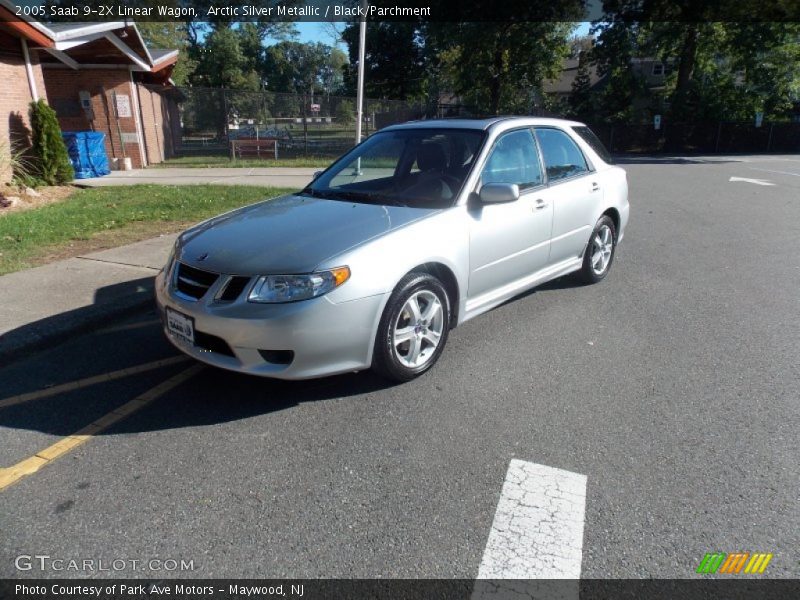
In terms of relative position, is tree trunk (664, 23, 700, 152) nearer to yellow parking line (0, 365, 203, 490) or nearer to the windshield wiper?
the windshield wiper

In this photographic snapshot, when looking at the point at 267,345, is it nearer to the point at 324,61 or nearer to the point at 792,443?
the point at 792,443

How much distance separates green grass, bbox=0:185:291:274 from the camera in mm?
6965

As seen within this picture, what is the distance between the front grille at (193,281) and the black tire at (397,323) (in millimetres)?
1055

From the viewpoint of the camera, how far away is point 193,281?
3527 mm

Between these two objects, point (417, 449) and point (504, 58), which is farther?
point (504, 58)

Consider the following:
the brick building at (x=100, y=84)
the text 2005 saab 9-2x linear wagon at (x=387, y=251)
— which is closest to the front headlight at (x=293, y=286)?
the text 2005 saab 9-2x linear wagon at (x=387, y=251)

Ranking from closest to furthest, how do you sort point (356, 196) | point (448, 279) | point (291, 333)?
point (291, 333) → point (448, 279) → point (356, 196)

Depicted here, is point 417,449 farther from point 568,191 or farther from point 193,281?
point 568,191

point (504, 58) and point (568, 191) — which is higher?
point (504, 58)

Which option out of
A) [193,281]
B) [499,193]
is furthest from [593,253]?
[193,281]

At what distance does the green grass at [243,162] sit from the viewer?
1898cm

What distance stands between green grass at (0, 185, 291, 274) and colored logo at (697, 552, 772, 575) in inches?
255

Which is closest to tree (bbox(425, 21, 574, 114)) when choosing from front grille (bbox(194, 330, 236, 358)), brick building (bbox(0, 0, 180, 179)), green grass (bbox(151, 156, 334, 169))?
green grass (bbox(151, 156, 334, 169))

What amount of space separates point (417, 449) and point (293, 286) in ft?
3.74
